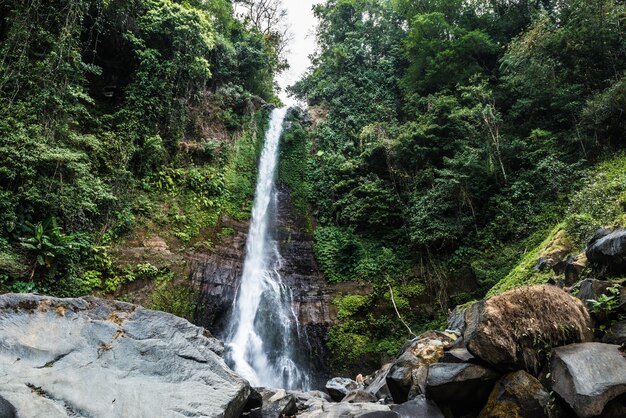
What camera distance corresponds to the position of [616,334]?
3967mm

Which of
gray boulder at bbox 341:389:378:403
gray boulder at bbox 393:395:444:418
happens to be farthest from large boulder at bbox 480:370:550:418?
gray boulder at bbox 341:389:378:403

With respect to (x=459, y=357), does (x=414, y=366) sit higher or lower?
lower

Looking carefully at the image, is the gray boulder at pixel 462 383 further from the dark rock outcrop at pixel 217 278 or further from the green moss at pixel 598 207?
the dark rock outcrop at pixel 217 278

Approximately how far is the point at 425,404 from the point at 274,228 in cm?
1151

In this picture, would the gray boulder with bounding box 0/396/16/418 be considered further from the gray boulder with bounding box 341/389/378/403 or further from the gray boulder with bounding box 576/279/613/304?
the gray boulder with bounding box 576/279/613/304

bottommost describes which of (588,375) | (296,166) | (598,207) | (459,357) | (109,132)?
(588,375)

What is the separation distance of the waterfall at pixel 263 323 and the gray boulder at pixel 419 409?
650 cm

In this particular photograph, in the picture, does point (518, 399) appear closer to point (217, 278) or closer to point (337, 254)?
point (217, 278)

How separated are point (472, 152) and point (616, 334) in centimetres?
915

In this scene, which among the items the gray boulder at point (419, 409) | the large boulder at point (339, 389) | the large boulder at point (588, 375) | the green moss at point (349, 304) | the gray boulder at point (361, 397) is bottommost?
the large boulder at point (339, 389)

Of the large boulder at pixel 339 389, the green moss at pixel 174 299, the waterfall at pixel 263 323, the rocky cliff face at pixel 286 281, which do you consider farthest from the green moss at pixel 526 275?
the green moss at pixel 174 299

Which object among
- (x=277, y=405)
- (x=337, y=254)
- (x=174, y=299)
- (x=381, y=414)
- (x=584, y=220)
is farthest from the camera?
(x=337, y=254)

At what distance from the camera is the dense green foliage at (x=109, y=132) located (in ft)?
28.5

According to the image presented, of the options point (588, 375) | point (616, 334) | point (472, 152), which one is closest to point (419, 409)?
point (588, 375)
